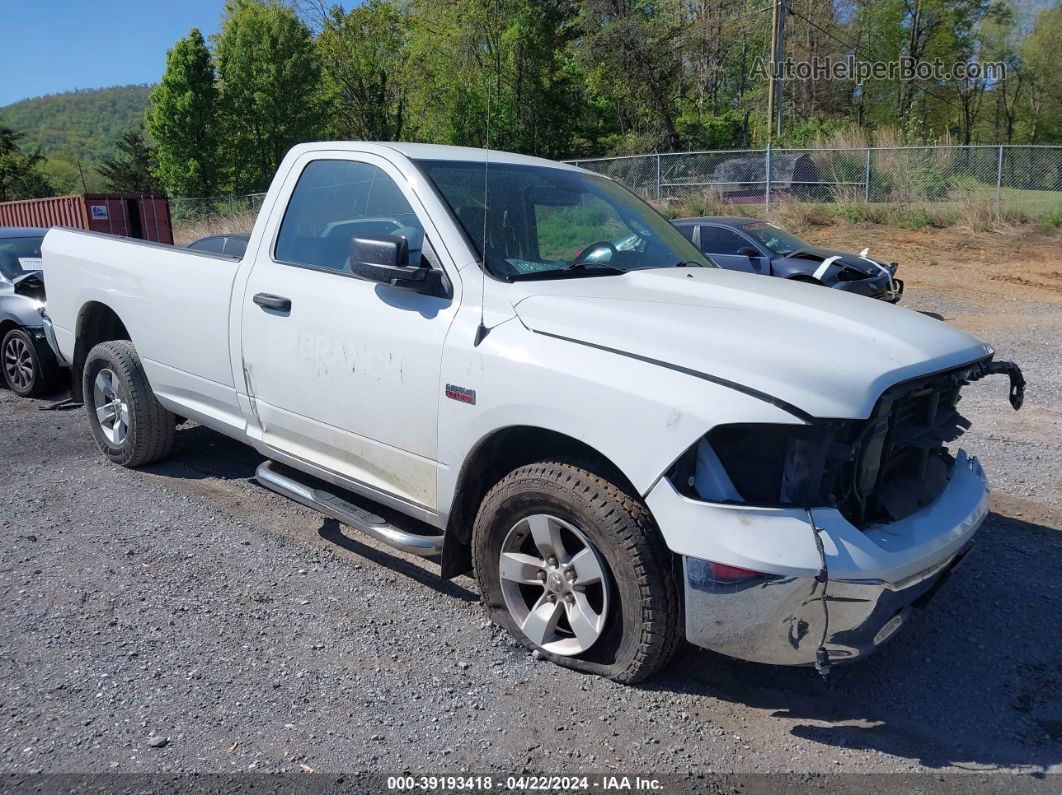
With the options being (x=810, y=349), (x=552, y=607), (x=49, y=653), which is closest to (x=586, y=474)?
(x=552, y=607)

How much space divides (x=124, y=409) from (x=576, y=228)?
3339 mm

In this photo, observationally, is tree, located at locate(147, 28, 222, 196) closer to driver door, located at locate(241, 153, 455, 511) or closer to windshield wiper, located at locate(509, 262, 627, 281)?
driver door, located at locate(241, 153, 455, 511)

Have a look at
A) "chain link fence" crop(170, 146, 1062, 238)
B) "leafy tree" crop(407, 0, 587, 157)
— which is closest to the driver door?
"chain link fence" crop(170, 146, 1062, 238)

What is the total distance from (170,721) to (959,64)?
167 ft

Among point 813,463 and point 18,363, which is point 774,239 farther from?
point 813,463

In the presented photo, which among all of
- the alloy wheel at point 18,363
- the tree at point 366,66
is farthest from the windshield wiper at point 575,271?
the tree at point 366,66

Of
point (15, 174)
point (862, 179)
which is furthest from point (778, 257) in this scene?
point (15, 174)

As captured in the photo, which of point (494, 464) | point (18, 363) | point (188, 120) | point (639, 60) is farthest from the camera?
point (188, 120)

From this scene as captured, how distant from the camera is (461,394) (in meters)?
3.30

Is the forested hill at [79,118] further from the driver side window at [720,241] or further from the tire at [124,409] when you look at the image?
the tire at [124,409]

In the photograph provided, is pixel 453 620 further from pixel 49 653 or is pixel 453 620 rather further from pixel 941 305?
pixel 941 305

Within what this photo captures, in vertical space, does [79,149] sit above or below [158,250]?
above

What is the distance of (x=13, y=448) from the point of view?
6.34 metres

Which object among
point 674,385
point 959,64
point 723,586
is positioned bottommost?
point 723,586
